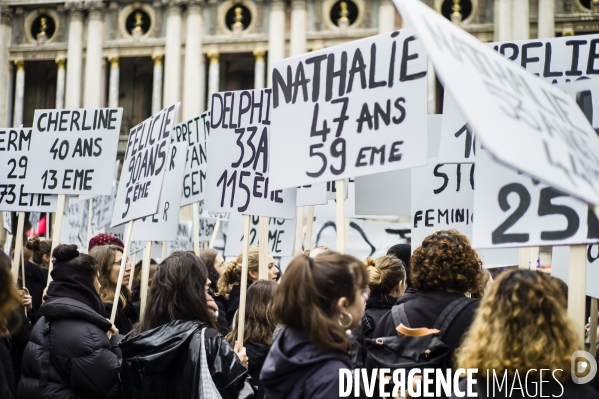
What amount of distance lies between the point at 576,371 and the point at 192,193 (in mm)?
6796

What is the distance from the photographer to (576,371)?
3.16 m

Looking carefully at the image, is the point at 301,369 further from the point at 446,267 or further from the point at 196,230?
the point at 196,230

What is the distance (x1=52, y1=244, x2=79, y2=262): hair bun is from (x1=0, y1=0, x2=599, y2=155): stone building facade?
80.1ft

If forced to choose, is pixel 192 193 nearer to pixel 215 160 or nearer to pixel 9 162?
pixel 9 162

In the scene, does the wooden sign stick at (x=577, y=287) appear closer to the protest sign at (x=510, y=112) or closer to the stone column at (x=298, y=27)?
the protest sign at (x=510, y=112)

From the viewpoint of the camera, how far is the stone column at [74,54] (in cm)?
3166

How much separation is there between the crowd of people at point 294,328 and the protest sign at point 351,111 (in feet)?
1.72

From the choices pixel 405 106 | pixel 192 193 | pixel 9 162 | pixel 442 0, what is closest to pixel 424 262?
pixel 405 106

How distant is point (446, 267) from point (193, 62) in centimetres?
2718

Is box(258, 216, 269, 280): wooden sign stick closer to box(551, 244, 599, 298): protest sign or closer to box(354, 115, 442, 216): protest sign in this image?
box(551, 244, 599, 298): protest sign

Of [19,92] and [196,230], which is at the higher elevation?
[19,92]

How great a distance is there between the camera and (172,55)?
30.8 meters

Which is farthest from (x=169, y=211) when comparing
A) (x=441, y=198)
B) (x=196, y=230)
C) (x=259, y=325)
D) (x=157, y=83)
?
(x=157, y=83)

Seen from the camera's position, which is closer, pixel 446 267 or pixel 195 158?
pixel 446 267
